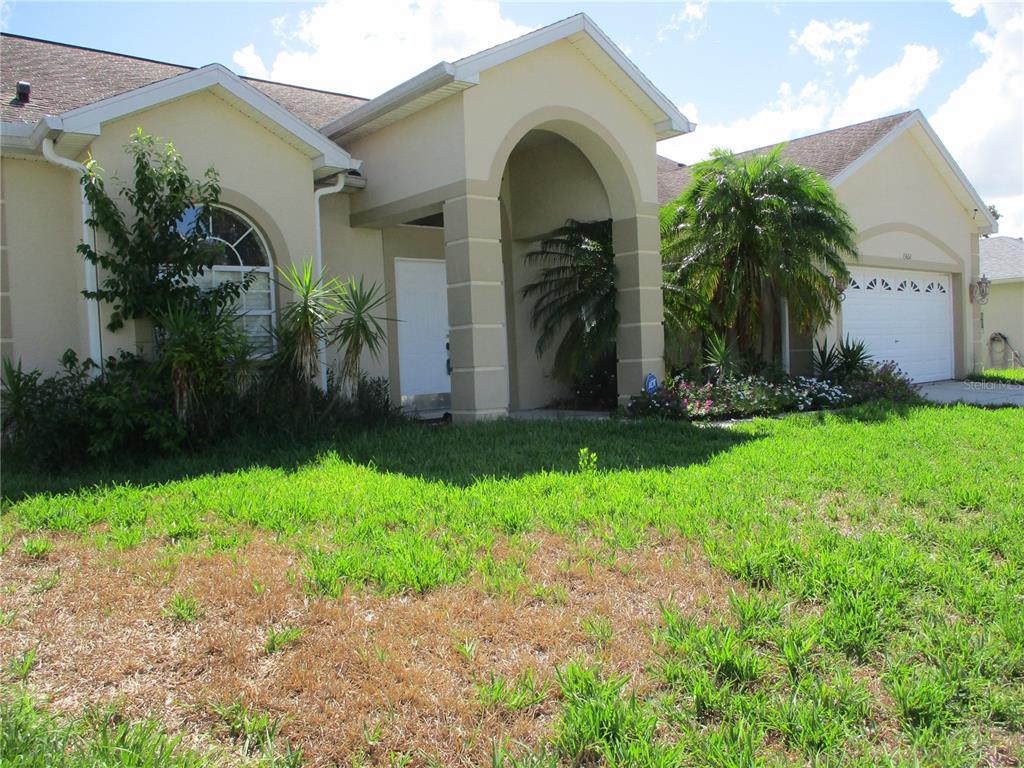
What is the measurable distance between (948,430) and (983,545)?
4.59 metres

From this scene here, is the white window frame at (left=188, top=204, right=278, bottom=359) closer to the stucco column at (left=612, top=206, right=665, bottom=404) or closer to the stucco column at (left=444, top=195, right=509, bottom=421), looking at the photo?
the stucco column at (left=444, top=195, right=509, bottom=421)

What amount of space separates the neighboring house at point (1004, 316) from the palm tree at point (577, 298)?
17578 mm

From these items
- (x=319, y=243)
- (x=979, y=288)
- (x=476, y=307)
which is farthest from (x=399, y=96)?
(x=979, y=288)

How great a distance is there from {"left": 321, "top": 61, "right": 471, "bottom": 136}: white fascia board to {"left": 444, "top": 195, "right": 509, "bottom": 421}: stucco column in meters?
1.37

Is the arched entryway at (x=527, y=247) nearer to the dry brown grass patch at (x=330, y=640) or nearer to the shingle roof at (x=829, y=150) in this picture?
the shingle roof at (x=829, y=150)

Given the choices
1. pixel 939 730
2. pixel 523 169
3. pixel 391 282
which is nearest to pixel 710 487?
pixel 939 730

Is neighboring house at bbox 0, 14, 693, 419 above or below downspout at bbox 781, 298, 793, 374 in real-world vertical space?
above

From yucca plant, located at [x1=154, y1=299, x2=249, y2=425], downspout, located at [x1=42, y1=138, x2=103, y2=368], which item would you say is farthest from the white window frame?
downspout, located at [x1=42, y1=138, x2=103, y2=368]

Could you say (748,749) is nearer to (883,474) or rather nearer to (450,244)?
(883,474)

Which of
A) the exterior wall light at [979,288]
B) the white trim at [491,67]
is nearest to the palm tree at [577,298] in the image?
the white trim at [491,67]

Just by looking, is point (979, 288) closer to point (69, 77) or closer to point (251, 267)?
point (251, 267)

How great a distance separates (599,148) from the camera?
11641mm

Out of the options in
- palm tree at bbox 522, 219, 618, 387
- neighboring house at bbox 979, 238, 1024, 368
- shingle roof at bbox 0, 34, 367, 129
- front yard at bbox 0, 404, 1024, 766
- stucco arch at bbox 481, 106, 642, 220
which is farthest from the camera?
neighboring house at bbox 979, 238, 1024, 368

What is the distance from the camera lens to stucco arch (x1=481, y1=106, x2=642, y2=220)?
10.9 meters
